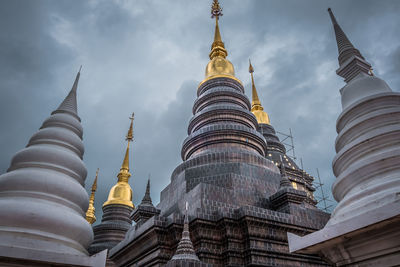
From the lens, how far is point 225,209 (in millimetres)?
7723

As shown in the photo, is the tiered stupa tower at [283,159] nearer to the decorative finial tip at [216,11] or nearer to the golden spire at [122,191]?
the decorative finial tip at [216,11]

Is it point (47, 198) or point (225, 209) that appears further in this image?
point (225, 209)

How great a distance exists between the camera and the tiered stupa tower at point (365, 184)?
154 inches

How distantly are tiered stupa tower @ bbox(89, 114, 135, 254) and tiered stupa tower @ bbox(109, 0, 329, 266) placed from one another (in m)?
7.12

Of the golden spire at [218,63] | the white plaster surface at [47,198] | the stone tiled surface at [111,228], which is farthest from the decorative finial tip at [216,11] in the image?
the white plaster surface at [47,198]

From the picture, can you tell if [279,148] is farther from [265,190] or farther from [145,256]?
[145,256]

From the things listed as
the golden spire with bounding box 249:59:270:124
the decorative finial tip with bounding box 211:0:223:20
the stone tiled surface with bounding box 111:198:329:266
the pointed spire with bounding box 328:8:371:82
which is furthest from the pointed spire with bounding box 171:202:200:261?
the golden spire with bounding box 249:59:270:124

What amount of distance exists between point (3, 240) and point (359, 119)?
5998 millimetres

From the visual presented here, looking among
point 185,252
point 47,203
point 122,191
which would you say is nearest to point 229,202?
point 185,252

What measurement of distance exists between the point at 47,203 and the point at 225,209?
407 centimetres

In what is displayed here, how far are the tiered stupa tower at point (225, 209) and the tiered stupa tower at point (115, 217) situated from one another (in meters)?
7.12

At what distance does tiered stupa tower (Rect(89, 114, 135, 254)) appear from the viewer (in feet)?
53.4

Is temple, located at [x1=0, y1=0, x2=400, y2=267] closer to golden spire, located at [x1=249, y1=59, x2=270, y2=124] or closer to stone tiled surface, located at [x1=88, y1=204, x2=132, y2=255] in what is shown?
stone tiled surface, located at [x1=88, y1=204, x2=132, y2=255]

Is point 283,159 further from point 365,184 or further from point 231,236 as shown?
point 365,184
